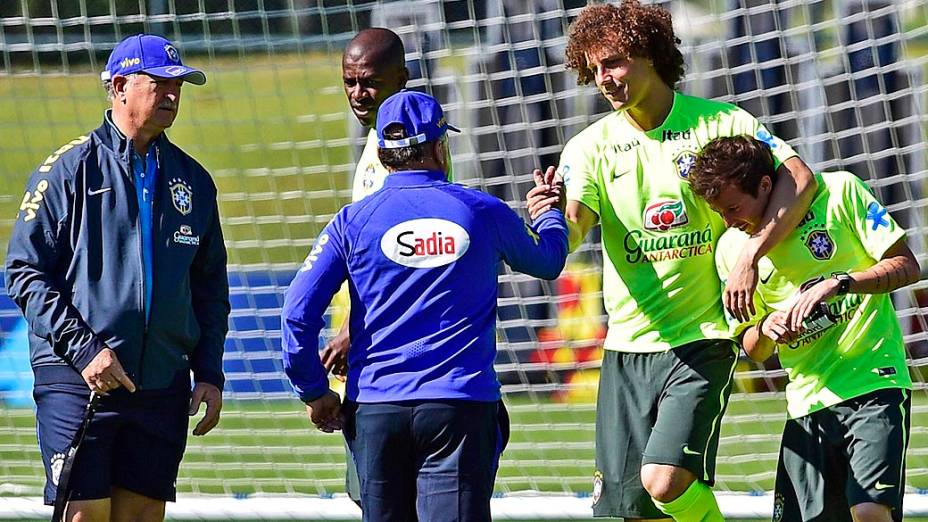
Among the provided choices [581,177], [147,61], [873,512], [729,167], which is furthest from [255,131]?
[873,512]

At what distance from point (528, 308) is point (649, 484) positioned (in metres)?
3.07

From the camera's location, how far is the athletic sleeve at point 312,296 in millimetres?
3811

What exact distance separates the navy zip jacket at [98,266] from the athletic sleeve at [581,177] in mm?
1204

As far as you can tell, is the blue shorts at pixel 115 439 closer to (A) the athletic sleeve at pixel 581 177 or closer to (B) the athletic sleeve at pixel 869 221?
(A) the athletic sleeve at pixel 581 177

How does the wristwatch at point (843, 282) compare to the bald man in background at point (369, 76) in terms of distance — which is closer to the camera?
the wristwatch at point (843, 282)

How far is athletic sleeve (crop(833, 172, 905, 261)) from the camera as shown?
438 centimetres

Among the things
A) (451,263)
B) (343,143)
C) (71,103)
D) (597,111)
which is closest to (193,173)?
(451,263)

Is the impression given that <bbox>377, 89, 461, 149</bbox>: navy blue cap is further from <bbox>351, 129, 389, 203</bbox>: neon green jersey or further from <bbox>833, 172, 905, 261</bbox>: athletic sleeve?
→ <bbox>833, 172, 905, 261</bbox>: athletic sleeve

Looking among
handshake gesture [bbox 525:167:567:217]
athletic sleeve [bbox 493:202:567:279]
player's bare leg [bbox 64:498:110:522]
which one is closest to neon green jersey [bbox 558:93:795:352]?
handshake gesture [bbox 525:167:567:217]

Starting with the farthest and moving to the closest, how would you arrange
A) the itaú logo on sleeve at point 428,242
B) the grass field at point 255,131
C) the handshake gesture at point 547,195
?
the grass field at point 255,131 → the handshake gesture at point 547,195 → the itaú logo on sleeve at point 428,242

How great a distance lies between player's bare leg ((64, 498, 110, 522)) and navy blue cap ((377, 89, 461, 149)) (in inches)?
56.2

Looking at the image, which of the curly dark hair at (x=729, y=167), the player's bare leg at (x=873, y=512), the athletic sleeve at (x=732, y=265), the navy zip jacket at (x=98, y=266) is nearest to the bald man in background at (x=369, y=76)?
the navy zip jacket at (x=98, y=266)

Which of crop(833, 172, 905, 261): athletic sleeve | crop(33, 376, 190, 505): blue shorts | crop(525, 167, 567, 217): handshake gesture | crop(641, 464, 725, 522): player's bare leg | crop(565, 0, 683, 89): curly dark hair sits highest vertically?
crop(565, 0, 683, 89): curly dark hair

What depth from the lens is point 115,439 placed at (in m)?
4.38
